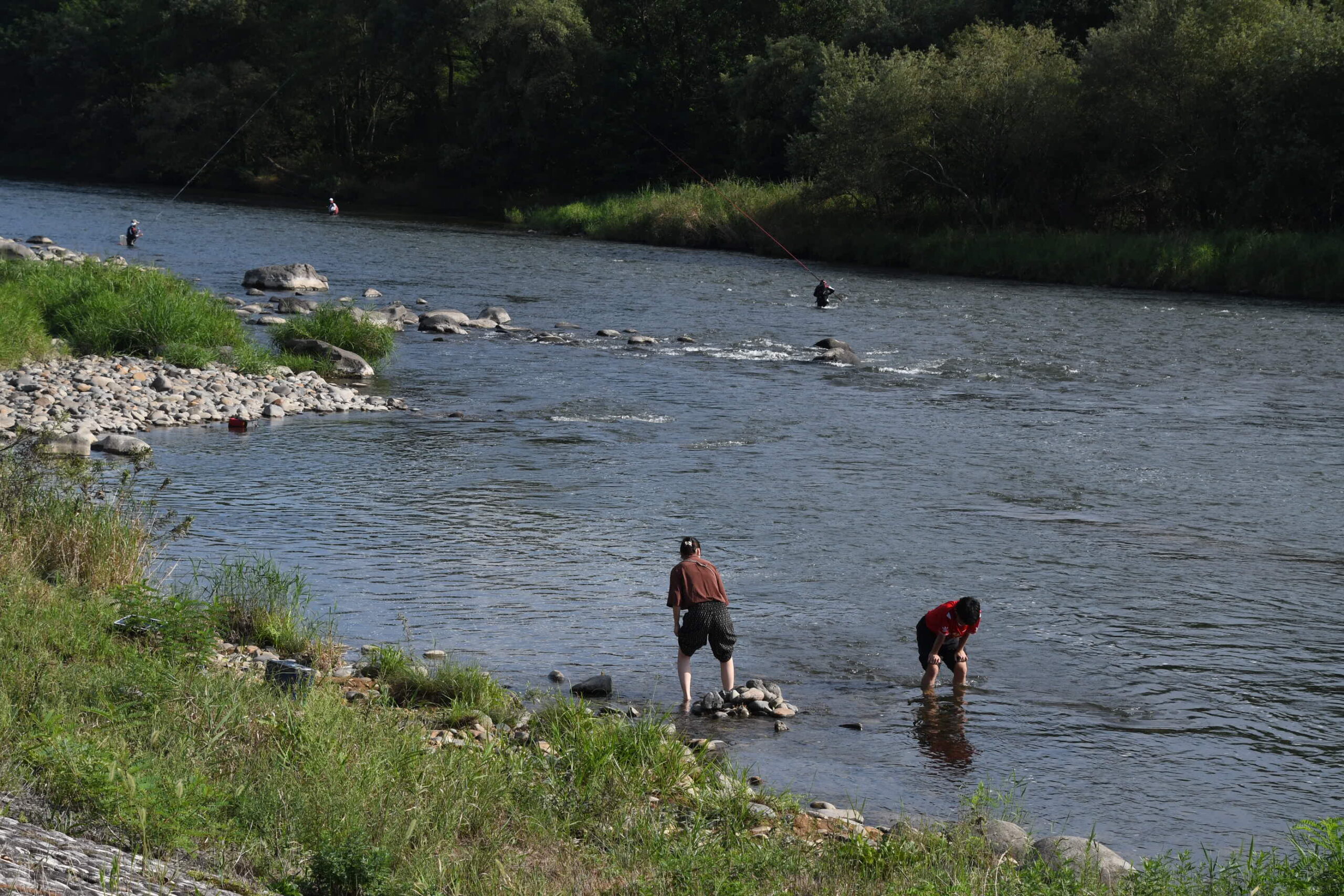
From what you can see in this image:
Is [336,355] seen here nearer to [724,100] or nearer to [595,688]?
[595,688]

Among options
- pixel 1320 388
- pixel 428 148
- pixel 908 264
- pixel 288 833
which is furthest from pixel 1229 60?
pixel 428 148

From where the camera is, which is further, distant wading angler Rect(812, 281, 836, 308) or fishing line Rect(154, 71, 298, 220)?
fishing line Rect(154, 71, 298, 220)

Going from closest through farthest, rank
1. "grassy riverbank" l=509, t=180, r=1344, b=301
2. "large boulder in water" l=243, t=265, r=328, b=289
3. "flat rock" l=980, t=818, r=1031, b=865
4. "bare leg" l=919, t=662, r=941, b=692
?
1. "flat rock" l=980, t=818, r=1031, b=865
2. "bare leg" l=919, t=662, r=941, b=692
3. "large boulder in water" l=243, t=265, r=328, b=289
4. "grassy riverbank" l=509, t=180, r=1344, b=301

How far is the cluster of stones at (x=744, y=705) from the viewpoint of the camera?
9.18m

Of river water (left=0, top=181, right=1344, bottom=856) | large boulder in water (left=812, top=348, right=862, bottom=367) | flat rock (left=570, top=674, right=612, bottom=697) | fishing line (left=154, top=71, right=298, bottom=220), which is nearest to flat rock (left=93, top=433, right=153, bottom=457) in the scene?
river water (left=0, top=181, right=1344, bottom=856)

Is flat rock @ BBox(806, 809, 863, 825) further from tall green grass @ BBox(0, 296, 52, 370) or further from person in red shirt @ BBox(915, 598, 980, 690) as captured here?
tall green grass @ BBox(0, 296, 52, 370)

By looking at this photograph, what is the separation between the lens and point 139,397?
1823 cm

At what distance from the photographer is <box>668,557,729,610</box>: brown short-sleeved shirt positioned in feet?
31.3

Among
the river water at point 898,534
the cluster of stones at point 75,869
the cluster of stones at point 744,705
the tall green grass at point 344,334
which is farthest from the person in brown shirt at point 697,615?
the tall green grass at point 344,334

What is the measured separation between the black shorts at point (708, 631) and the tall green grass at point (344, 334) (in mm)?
15079

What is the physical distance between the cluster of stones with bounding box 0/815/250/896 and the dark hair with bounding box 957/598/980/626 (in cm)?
601

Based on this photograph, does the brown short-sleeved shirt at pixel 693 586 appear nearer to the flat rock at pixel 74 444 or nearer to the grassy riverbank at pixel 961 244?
the flat rock at pixel 74 444

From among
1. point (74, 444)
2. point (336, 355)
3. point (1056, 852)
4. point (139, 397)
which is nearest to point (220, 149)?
point (336, 355)

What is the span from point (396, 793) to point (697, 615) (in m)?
3.69
